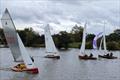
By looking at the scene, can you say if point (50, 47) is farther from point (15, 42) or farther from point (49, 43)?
point (15, 42)

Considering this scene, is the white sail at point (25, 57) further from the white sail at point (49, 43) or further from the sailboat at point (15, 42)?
the white sail at point (49, 43)

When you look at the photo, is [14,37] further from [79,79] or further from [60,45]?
[60,45]

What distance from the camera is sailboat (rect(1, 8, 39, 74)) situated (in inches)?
1799

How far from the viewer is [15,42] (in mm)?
47219

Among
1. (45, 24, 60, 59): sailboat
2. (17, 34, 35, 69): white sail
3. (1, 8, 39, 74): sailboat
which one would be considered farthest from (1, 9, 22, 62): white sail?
(45, 24, 60, 59): sailboat

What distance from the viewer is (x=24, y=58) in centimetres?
4731

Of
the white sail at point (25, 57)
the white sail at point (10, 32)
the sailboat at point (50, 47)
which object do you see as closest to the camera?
the white sail at point (10, 32)

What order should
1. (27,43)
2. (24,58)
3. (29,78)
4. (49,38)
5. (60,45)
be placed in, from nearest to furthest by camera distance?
(29,78), (24,58), (49,38), (60,45), (27,43)

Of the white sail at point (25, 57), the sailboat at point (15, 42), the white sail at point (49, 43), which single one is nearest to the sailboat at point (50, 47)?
the white sail at point (49, 43)

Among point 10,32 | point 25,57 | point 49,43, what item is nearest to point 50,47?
point 49,43

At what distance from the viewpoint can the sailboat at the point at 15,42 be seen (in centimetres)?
4569

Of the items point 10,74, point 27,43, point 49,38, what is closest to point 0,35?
point 27,43

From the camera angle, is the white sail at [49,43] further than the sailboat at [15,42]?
Yes

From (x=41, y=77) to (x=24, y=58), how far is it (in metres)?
3.22
